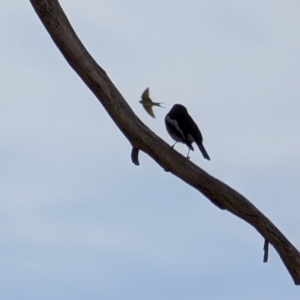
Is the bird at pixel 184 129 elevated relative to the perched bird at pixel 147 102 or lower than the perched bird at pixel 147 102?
elevated

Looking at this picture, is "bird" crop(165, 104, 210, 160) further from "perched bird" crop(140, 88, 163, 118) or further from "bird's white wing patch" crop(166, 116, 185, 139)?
"perched bird" crop(140, 88, 163, 118)

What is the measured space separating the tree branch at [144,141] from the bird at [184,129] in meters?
2.37

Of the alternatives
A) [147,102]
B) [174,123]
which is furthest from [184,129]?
[147,102]

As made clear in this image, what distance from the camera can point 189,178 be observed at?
19.3 feet

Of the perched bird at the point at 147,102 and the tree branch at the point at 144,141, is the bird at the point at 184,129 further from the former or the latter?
the tree branch at the point at 144,141

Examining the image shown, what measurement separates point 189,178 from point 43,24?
5.97ft

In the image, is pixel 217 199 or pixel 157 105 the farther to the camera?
pixel 157 105

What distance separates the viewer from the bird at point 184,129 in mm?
8500

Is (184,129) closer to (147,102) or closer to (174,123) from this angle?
(174,123)

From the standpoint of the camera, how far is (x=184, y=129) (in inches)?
341

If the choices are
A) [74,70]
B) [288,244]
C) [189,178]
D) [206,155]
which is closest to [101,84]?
[74,70]

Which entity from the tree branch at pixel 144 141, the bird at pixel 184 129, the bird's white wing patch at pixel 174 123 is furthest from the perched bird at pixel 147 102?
the bird's white wing patch at pixel 174 123

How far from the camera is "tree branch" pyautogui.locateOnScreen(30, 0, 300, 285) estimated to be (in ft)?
17.5

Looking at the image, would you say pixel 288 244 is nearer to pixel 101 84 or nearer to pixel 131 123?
pixel 131 123
